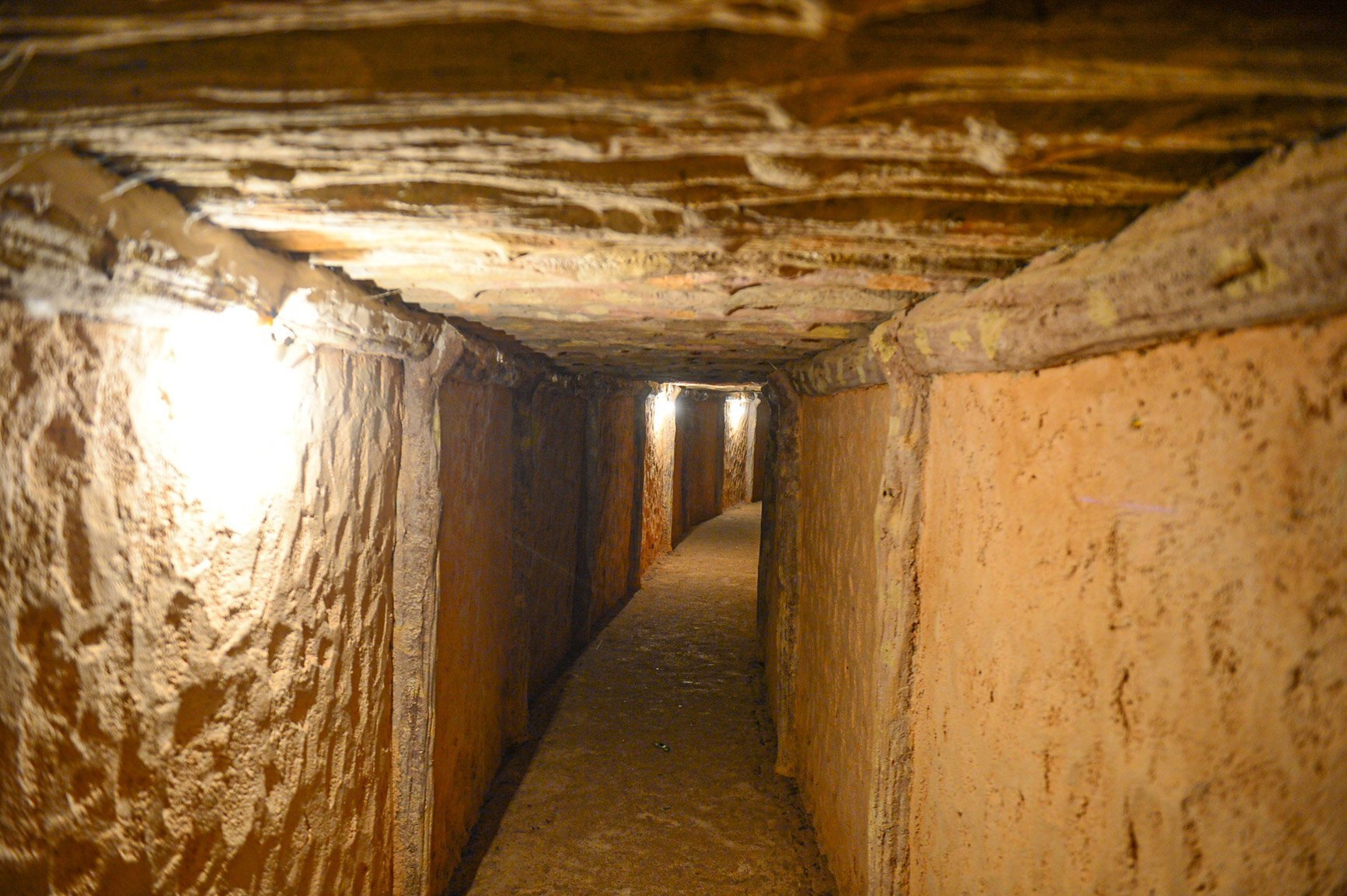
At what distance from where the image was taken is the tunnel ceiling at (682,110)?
32.3 inches

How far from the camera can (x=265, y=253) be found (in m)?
1.64

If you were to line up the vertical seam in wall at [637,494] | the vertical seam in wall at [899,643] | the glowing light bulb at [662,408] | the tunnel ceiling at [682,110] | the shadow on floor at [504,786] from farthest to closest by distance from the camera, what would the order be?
the glowing light bulb at [662,408] → the vertical seam in wall at [637,494] → the shadow on floor at [504,786] → the vertical seam in wall at [899,643] → the tunnel ceiling at [682,110]

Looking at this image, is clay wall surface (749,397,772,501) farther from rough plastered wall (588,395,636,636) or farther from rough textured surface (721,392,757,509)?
rough plastered wall (588,395,636,636)

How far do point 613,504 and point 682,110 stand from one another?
677 centimetres

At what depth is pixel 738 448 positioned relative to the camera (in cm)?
1658

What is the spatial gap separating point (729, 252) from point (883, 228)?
15.4 inches

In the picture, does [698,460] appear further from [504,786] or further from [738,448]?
[504,786]

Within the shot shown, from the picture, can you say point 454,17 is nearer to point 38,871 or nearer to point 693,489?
point 38,871

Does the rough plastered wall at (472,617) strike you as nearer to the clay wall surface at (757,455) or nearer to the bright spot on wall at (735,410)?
the bright spot on wall at (735,410)

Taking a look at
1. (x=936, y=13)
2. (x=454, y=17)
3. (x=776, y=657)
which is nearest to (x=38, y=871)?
(x=454, y=17)

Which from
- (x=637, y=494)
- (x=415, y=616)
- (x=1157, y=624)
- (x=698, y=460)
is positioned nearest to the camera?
(x=1157, y=624)

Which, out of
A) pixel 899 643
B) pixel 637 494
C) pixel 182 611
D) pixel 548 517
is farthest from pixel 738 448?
pixel 182 611

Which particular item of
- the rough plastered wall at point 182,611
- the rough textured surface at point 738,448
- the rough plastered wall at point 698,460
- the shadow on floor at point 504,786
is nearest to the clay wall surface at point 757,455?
the rough textured surface at point 738,448

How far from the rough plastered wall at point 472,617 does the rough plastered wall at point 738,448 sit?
10.9 meters
